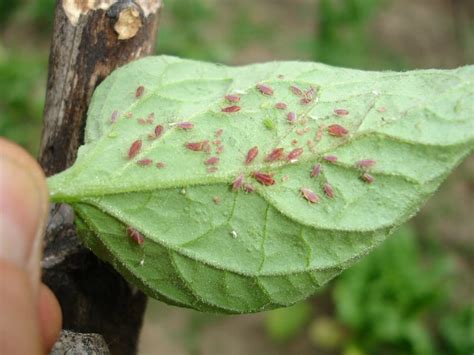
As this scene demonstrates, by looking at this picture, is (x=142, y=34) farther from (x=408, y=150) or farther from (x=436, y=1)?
(x=436, y=1)

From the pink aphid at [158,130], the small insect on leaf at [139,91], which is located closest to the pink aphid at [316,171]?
the pink aphid at [158,130]

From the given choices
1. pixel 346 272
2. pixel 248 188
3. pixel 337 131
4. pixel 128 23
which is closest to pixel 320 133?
pixel 337 131

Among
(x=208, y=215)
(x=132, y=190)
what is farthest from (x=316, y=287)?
(x=132, y=190)

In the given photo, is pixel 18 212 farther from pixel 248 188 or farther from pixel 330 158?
pixel 330 158

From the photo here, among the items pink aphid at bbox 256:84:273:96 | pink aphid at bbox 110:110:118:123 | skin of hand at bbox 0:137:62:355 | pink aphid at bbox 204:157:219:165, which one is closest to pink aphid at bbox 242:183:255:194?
pink aphid at bbox 204:157:219:165

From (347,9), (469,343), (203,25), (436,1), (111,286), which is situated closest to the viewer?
(111,286)

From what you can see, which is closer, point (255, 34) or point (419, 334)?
point (419, 334)
